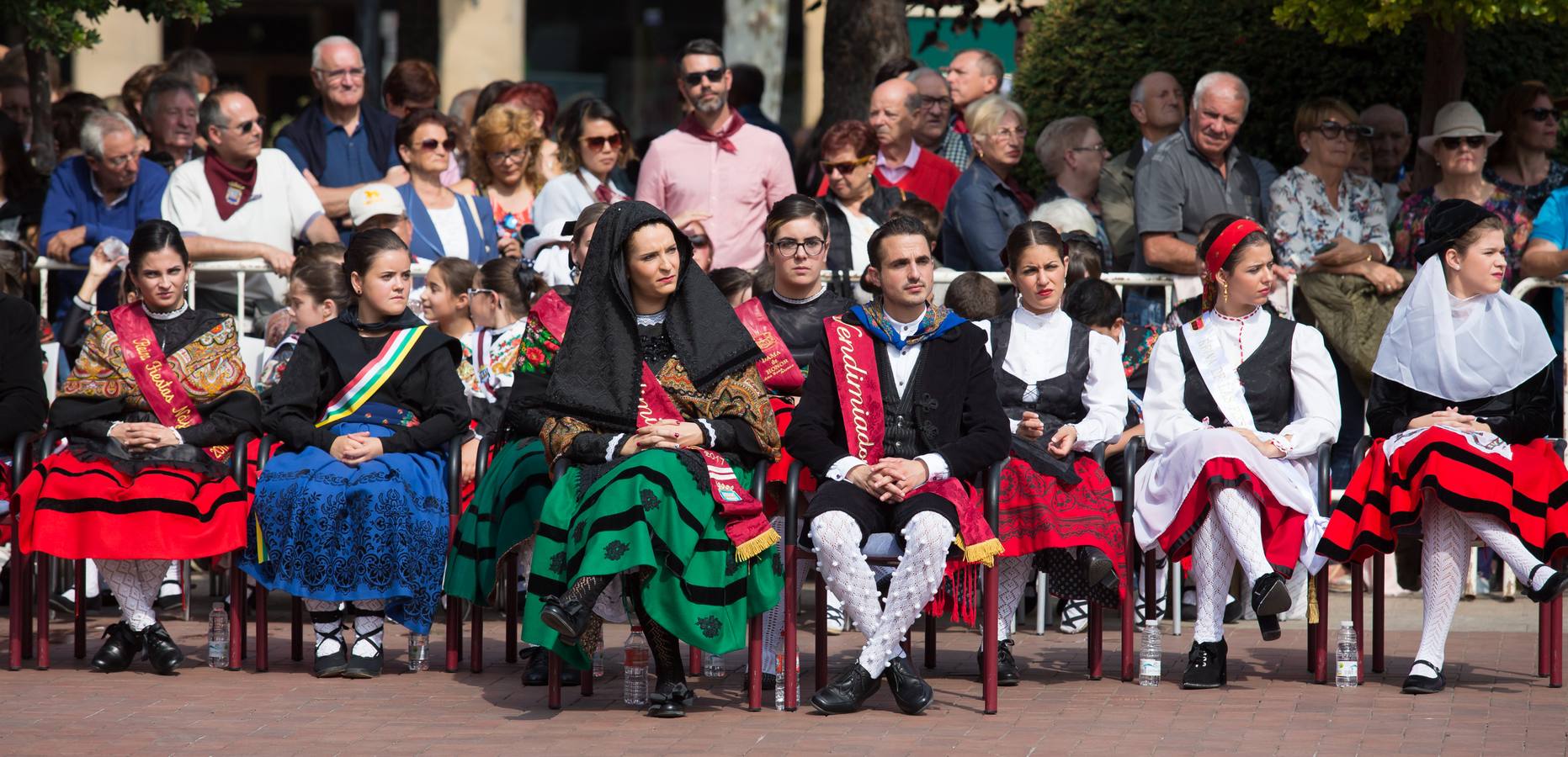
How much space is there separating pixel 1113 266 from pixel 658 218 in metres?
3.79

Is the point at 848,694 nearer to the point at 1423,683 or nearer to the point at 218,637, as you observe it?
the point at 1423,683

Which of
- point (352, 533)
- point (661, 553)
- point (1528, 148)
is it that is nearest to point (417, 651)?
point (352, 533)

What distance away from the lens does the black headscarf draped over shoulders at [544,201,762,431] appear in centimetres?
689

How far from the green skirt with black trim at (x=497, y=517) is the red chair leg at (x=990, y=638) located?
5.01ft

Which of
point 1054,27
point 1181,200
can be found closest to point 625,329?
point 1181,200

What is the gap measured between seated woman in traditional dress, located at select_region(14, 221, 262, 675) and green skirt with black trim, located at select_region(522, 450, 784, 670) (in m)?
1.49

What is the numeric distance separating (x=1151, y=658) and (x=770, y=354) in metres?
1.75

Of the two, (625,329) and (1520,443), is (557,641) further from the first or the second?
(1520,443)

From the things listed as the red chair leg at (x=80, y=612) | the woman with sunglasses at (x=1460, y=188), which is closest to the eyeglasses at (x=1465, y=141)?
the woman with sunglasses at (x=1460, y=188)

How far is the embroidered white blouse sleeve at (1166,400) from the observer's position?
24.6 ft

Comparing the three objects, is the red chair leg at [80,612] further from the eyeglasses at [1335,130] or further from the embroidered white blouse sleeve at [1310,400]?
the eyeglasses at [1335,130]

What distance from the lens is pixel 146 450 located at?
25.0ft

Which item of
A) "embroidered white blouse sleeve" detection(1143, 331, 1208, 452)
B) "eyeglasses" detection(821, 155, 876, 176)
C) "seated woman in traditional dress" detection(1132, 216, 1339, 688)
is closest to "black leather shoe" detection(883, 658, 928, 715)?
"seated woman in traditional dress" detection(1132, 216, 1339, 688)

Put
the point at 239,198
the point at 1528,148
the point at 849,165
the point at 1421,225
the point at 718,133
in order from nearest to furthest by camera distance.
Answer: the point at 1421,225
the point at 849,165
the point at 1528,148
the point at 239,198
the point at 718,133
